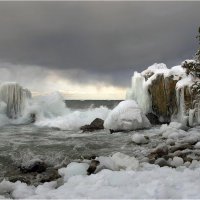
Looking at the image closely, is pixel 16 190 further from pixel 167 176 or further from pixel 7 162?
pixel 7 162

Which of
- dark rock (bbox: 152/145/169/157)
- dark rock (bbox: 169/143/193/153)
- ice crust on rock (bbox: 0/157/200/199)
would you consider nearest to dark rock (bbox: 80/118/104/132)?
dark rock (bbox: 169/143/193/153)

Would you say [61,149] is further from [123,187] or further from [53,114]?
[53,114]

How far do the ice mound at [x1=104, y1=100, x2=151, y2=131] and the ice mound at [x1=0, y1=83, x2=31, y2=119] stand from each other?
16.1 metres

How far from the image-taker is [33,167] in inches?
521

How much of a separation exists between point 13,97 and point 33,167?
26943mm

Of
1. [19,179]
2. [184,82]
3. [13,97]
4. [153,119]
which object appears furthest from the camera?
[13,97]

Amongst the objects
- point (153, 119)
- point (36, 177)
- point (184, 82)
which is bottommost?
point (36, 177)

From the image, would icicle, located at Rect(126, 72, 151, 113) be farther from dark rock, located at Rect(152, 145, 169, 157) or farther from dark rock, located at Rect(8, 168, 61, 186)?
dark rock, located at Rect(8, 168, 61, 186)

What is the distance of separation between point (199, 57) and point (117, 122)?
852 centimetres

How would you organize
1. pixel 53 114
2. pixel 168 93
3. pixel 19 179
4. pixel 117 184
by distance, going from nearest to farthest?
pixel 117 184, pixel 19 179, pixel 168 93, pixel 53 114

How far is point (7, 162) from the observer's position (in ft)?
48.6

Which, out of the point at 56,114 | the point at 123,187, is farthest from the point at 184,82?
the point at 56,114

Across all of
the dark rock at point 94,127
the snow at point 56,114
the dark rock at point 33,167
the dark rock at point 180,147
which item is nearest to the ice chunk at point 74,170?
the dark rock at point 33,167

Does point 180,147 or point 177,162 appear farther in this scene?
point 180,147
